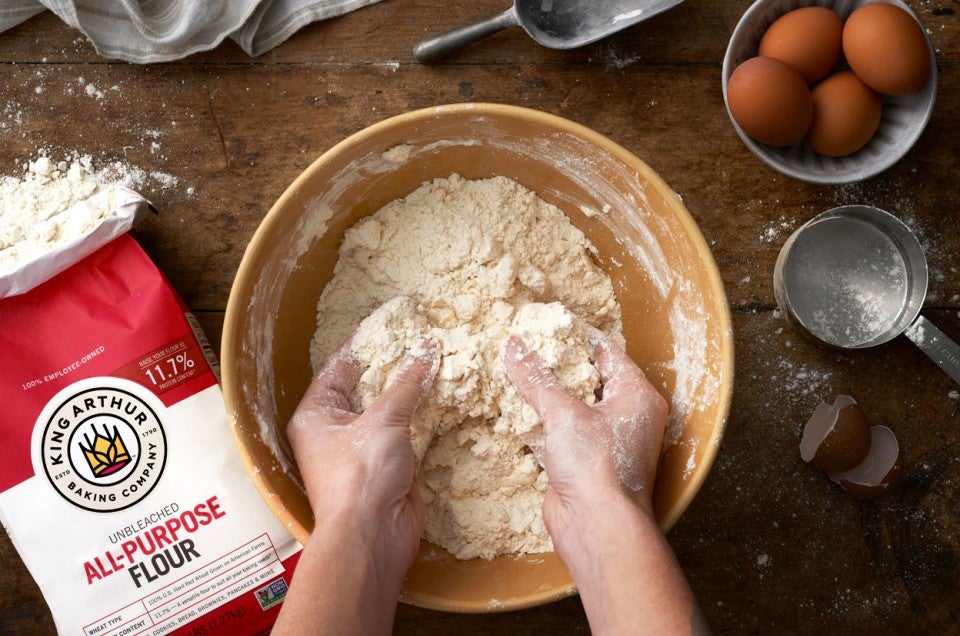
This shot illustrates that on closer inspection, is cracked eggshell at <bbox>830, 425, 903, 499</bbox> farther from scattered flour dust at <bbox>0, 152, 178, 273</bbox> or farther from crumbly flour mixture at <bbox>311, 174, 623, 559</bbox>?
scattered flour dust at <bbox>0, 152, 178, 273</bbox>

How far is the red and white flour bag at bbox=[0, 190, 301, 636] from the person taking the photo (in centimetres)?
115

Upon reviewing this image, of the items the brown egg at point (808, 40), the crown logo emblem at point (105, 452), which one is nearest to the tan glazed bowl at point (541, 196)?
the crown logo emblem at point (105, 452)

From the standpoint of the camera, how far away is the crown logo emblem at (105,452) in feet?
3.76

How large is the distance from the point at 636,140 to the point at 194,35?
85 cm

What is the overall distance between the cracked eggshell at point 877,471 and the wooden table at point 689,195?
0.15 feet

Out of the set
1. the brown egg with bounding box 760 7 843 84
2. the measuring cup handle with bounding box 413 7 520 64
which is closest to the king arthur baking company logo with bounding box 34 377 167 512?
the measuring cup handle with bounding box 413 7 520 64

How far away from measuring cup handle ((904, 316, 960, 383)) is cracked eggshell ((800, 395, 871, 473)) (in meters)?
0.16

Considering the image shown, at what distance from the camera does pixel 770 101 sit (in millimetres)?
1123

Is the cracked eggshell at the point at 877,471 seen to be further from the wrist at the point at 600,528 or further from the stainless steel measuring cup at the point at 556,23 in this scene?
the stainless steel measuring cup at the point at 556,23

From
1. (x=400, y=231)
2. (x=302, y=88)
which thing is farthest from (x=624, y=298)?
(x=302, y=88)

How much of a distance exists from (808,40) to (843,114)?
14cm

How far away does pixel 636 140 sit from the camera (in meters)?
1.30

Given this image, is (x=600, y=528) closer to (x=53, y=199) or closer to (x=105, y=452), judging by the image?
(x=105, y=452)

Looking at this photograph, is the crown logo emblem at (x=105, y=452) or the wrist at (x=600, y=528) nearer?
the wrist at (x=600, y=528)
